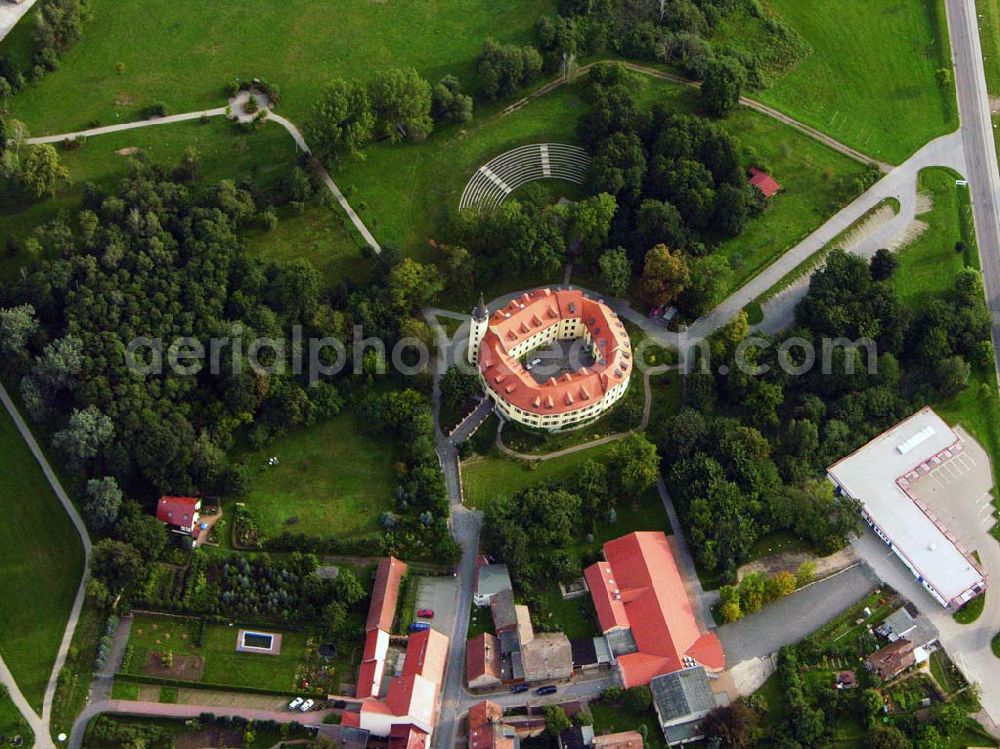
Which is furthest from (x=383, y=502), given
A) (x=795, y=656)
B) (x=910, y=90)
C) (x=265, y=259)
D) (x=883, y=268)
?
(x=910, y=90)

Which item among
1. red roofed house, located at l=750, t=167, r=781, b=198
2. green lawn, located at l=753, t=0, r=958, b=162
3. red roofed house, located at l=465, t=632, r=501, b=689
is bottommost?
red roofed house, located at l=465, t=632, r=501, b=689

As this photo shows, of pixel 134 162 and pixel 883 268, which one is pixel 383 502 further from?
pixel 883 268

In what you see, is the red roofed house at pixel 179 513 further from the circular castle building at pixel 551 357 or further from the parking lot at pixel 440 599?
the circular castle building at pixel 551 357

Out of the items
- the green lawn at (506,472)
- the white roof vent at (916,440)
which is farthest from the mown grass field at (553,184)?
Answer: the green lawn at (506,472)

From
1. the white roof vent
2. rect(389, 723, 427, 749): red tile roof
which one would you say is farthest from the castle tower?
the white roof vent

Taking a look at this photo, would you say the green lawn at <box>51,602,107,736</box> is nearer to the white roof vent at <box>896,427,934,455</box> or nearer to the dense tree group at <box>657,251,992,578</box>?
the dense tree group at <box>657,251,992,578</box>
